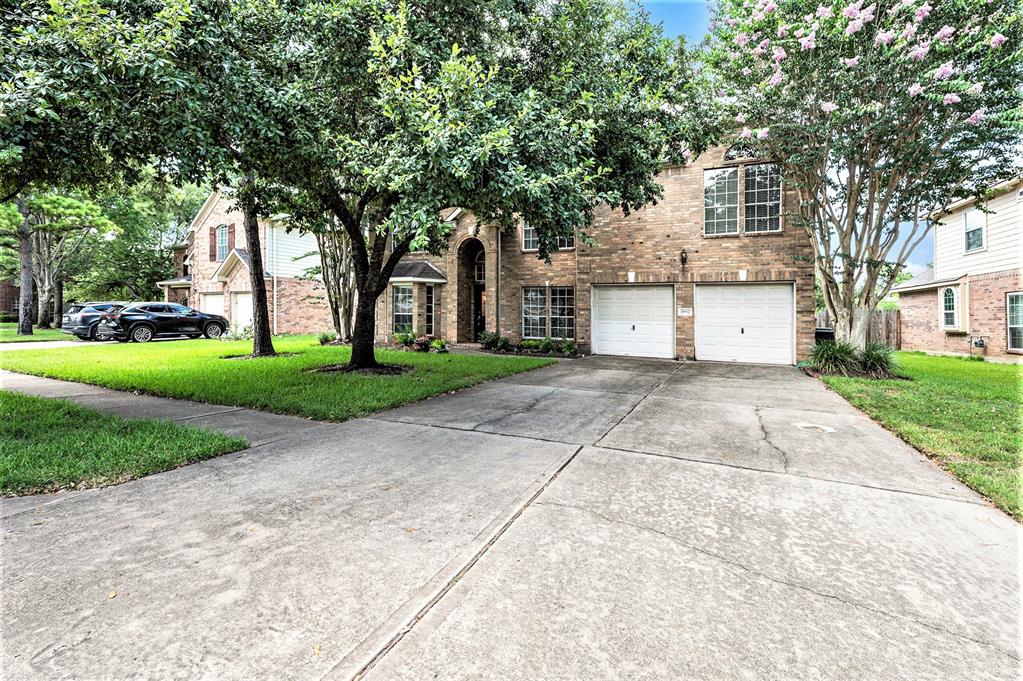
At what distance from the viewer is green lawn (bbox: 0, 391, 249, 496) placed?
11.3 feet

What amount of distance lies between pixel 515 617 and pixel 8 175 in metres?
9.16

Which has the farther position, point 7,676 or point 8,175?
point 8,175

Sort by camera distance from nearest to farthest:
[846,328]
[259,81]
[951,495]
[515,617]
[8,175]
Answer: [515,617]
[951,495]
[259,81]
[8,175]
[846,328]

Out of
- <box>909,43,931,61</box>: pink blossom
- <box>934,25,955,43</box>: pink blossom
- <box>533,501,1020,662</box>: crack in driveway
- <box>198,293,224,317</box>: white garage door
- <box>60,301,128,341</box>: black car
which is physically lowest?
<box>533,501,1020,662</box>: crack in driveway

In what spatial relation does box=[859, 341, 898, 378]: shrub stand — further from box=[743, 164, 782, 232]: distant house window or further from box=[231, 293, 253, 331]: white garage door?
box=[231, 293, 253, 331]: white garage door

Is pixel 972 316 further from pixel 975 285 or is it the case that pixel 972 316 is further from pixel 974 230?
pixel 974 230

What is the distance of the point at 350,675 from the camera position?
1653 mm

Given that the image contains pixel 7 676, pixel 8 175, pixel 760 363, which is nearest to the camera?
pixel 7 676

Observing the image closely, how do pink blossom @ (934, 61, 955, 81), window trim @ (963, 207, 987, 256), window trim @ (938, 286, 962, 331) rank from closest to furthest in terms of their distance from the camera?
pink blossom @ (934, 61, 955, 81), window trim @ (963, 207, 987, 256), window trim @ (938, 286, 962, 331)

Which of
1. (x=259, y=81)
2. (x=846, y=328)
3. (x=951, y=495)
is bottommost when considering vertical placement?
(x=951, y=495)

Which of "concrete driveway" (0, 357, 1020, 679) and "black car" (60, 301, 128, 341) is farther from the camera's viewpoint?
"black car" (60, 301, 128, 341)

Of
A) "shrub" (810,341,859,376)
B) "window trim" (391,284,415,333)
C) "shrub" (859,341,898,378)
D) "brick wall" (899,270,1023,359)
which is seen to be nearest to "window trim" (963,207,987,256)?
"brick wall" (899,270,1023,359)

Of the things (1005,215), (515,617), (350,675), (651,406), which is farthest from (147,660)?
(1005,215)

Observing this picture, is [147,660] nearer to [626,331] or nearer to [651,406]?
[651,406]
